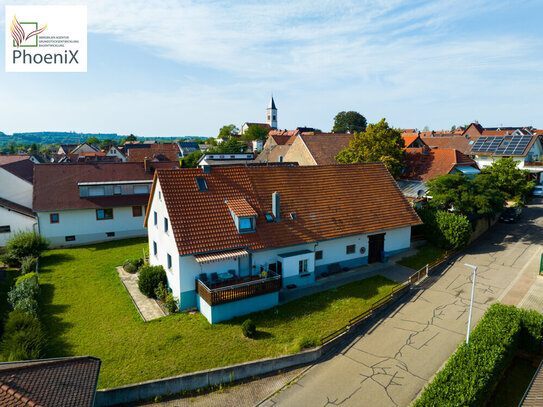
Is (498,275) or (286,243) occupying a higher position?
(286,243)

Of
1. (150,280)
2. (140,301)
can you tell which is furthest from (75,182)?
(140,301)

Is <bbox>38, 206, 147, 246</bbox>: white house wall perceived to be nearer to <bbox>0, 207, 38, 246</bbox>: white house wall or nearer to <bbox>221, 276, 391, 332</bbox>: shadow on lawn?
<bbox>0, 207, 38, 246</bbox>: white house wall

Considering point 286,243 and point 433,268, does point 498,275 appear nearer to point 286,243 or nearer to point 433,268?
point 433,268

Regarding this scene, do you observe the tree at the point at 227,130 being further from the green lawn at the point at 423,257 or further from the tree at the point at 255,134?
the green lawn at the point at 423,257

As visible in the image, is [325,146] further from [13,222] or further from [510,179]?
[13,222]

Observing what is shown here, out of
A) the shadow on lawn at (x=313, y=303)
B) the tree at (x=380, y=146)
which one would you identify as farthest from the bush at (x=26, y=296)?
the tree at (x=380, y=146)

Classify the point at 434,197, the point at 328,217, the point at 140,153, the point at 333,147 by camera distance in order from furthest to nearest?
the point at 140,153
the point at 333,147
the point at 434,197
the point at 328,217

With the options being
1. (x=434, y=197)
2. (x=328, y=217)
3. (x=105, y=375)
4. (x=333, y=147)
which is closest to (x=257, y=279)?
(x=328, y=217)

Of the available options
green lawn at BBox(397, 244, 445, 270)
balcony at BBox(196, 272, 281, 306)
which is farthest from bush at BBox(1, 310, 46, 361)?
green lawn at BBox(397, 244, 445, 270)
